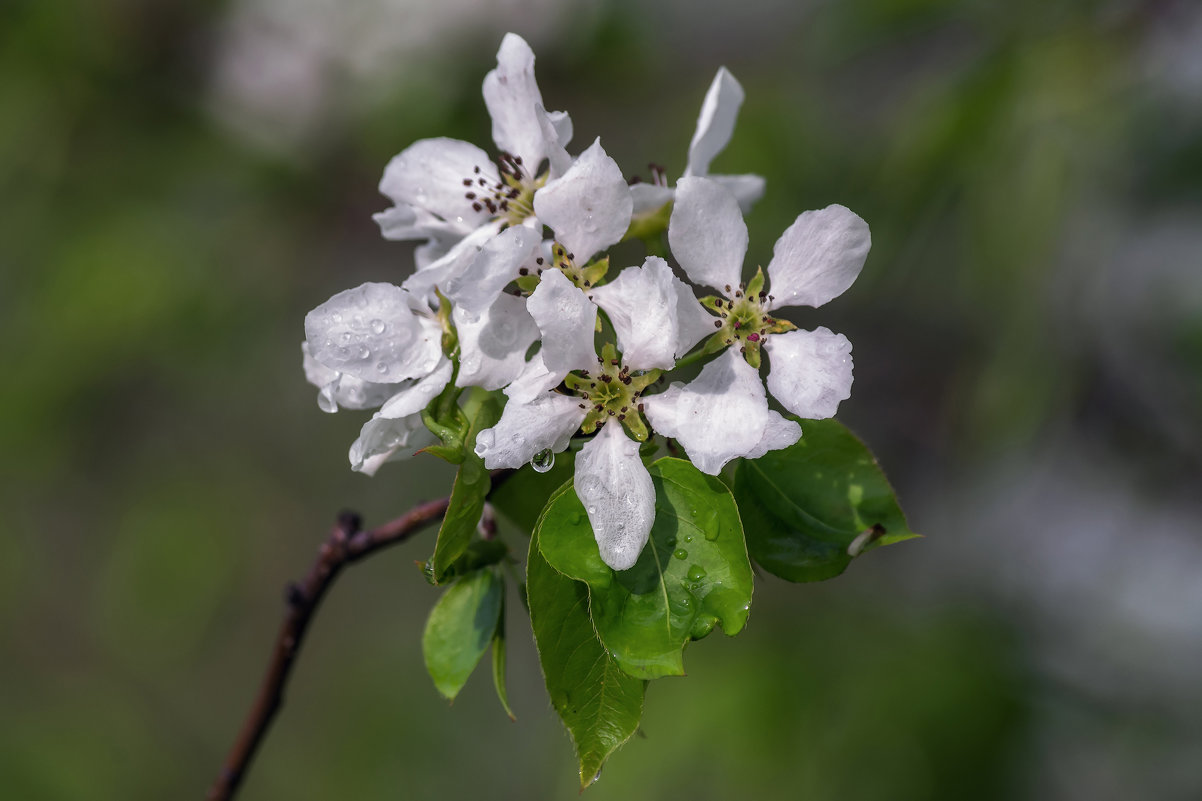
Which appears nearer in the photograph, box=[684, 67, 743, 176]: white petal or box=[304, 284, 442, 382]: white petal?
box=[304, 284, 442, 382]: white petal

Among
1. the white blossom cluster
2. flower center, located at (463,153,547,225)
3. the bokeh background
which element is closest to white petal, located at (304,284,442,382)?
the white blossom cluster

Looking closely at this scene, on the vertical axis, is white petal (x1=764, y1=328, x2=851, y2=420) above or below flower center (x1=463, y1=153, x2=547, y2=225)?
below

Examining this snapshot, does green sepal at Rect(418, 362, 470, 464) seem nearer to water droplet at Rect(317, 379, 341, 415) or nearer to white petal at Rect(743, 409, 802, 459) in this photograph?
water droplet at Rect(317, 379, 341, 415)

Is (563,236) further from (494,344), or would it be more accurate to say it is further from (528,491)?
(528,491)

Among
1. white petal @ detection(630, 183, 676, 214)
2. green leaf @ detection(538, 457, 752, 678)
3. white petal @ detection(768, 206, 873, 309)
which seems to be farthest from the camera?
white petal @ detection(630, 183, 676, 214)

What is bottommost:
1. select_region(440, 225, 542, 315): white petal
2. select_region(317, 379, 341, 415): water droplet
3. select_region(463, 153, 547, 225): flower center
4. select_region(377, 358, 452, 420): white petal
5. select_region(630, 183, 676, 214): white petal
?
select_region(377, 358, 452, 420): white petal

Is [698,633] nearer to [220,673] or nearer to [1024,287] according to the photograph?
[1024,287]

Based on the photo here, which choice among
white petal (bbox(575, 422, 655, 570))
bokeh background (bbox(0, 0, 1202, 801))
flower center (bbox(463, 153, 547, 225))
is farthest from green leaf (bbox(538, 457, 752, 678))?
bokeh background (bbox(0, 0, 1202, 801))

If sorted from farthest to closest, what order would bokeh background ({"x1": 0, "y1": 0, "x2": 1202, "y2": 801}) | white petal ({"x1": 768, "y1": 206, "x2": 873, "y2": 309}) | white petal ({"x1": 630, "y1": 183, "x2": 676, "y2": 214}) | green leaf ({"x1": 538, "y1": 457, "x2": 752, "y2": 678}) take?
bokeh background ({"x1": 0, "y1": 0, "x2": 1202, "y2": 801}), white petal ({"x1": 630, "y1": 183, "x2": 676, "y2": 214}), white petal ({"x1": 768, "y1": 206, "x2": 873, "y2": 309}), green leaf ({"x1": 538, "y1": 457, "x2": 752, "y2": 678})
